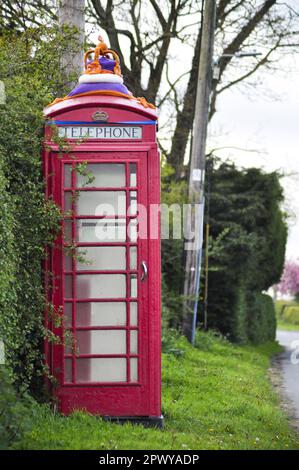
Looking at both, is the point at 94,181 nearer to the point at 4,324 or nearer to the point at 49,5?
the point at 4,324

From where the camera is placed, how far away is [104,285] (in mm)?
8508

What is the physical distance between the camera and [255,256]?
82.1 feet

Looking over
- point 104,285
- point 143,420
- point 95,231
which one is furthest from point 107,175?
point 143,420

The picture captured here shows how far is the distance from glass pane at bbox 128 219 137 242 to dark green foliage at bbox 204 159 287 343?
14.3 meters

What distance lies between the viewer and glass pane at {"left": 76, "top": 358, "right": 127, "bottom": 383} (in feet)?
27.9

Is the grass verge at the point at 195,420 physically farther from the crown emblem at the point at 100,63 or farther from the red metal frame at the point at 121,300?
the crown emblem at the point at 100,63

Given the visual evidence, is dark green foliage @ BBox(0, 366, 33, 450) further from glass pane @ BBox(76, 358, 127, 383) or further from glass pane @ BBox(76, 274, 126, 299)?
→ glass pane @ BBox(76, 274, 126, 299)

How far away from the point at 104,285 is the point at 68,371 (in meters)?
0.84

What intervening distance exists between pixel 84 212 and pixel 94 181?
30 cm

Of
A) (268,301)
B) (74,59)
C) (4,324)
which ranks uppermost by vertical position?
(74,59)

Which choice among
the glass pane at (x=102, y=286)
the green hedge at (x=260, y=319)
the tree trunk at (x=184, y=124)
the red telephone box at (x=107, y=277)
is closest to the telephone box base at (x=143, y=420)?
the red telephone box at (x=107, y=277)

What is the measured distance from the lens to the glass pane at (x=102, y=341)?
27.8 feet
